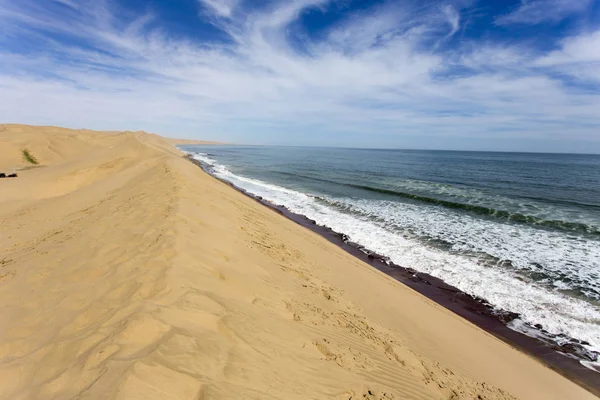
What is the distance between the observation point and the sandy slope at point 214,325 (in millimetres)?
3025

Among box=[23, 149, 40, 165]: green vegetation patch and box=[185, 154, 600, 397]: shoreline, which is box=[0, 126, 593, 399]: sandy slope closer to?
box=[185, 154, 600, 397]: shoreline

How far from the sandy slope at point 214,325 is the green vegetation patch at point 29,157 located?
30102mm

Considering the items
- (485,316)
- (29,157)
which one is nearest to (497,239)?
(485,316)

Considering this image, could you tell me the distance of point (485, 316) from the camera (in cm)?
773

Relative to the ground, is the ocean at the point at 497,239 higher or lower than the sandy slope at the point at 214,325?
lower

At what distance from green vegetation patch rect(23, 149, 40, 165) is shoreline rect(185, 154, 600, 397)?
36.8 meters

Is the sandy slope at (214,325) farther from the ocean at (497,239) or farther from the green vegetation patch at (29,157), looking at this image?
the green vegetation patch at (29,157)

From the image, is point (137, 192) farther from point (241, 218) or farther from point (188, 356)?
point (188, 356)

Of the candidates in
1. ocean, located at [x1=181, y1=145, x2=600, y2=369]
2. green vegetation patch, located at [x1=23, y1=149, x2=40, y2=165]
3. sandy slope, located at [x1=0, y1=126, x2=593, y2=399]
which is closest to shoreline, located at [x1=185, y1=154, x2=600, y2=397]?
ocean, located at [x1=181, y1=145, x2=600, y2=369]

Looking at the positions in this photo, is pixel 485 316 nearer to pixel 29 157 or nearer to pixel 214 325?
pixel 214 325

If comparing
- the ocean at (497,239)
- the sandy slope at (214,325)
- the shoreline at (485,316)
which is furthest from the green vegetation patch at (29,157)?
the shoreline at (485,316)

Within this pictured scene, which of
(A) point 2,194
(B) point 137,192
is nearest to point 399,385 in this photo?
(B) point 137,192

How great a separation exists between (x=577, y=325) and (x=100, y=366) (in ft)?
32.9

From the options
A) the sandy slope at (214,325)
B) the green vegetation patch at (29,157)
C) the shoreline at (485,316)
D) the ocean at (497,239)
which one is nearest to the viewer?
the sandy slope at (214,325)
